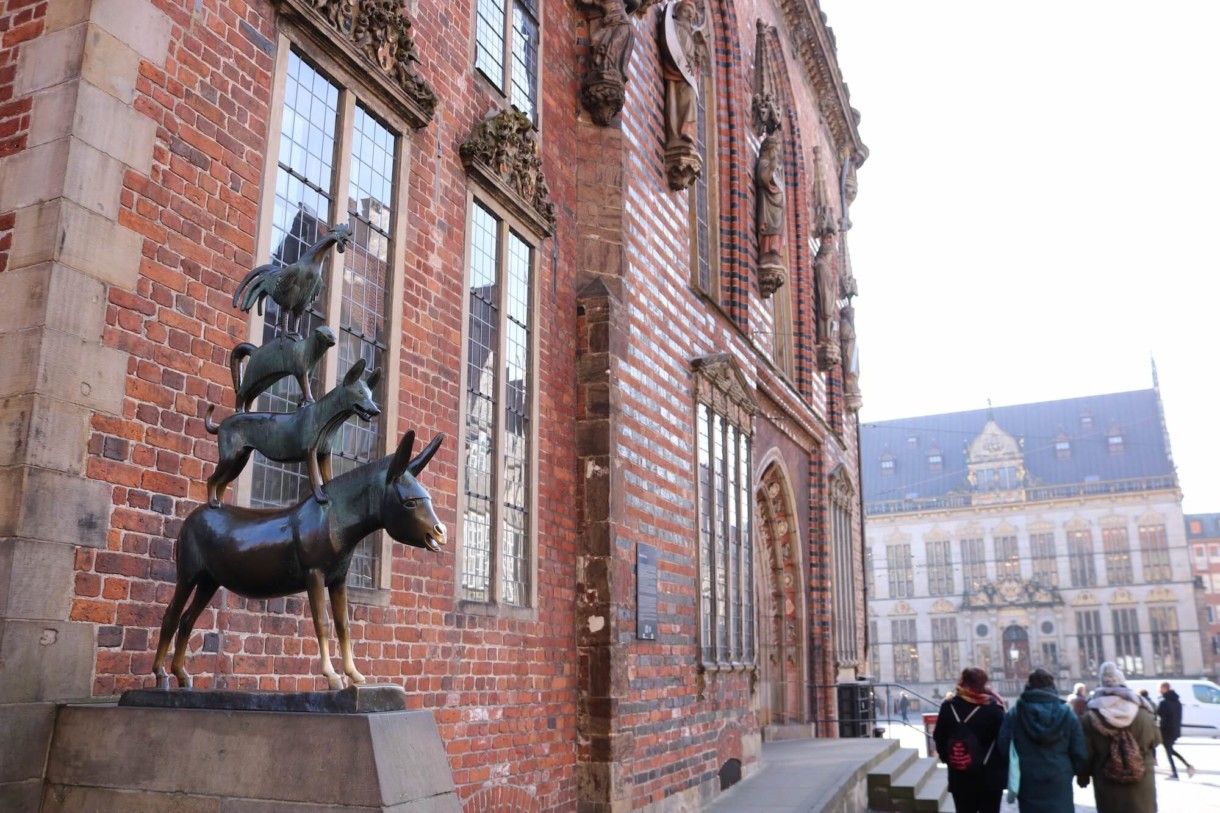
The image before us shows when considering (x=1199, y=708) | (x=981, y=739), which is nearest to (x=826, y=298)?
(x=981, y=739)

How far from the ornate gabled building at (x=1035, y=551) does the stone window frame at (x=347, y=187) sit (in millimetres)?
71869

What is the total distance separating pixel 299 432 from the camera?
166 inches

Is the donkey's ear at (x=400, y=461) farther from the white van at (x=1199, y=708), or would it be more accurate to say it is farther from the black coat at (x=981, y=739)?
the white van at (x=1199, y=708)

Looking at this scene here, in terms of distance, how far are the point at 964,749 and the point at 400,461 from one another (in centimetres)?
659

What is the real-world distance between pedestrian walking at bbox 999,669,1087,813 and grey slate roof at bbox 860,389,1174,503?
68786 millimetres

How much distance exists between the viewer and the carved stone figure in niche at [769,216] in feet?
53.7

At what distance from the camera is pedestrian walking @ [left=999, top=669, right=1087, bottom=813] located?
8430mm

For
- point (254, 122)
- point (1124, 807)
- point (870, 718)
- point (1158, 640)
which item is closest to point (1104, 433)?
point (1158, 640)

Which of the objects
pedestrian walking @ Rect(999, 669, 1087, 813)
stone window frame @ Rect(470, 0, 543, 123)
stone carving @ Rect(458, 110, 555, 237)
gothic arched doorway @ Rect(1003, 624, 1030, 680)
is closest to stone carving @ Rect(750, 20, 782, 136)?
stone window frame @ Rect(470, 0, 543, 123)

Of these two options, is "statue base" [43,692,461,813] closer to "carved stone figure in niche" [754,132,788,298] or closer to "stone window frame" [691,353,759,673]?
"stone window frame" [691,353,759,673]

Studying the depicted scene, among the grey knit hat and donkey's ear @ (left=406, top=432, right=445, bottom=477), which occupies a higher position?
donkey's ear @ (left=406, top=432, right=445, bottom=477)

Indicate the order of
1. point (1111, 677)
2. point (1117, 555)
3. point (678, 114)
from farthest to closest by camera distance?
point (1117, 555) → point (678, 114) → point (1111, 677)

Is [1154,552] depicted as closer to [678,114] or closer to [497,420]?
[678,114]

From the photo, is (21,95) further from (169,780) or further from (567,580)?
(567,580)
